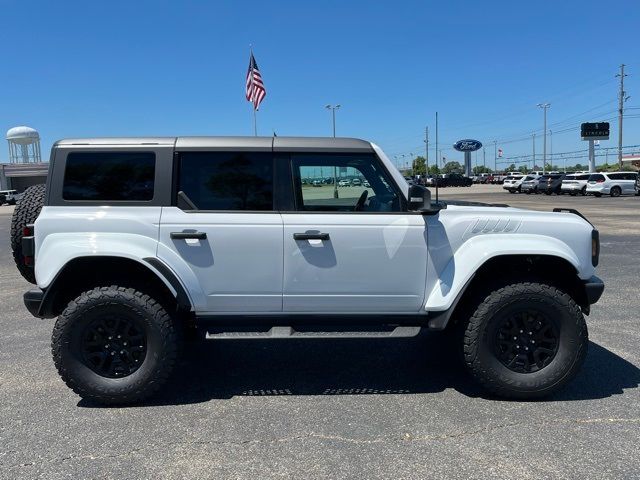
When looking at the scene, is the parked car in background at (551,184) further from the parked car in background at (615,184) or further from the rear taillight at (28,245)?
the rear taillight at (28,245)

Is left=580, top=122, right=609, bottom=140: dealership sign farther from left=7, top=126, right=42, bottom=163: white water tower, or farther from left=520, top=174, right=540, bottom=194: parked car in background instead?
left=7, top=126, right=42, bottom=163: white water tower

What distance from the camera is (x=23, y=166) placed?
81062mm

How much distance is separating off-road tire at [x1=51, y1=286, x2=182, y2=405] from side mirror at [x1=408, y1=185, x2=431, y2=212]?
1.99 metres

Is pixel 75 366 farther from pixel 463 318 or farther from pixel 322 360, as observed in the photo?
pixel 463 318

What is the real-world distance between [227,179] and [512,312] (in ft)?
7.76

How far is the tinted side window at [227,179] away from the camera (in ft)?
12.9

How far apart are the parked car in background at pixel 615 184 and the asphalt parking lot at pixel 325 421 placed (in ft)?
117

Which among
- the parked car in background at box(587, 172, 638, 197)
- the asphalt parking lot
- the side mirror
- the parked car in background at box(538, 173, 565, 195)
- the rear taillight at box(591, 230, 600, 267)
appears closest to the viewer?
the asphalt parking lot

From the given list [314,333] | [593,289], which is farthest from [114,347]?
[593,289]

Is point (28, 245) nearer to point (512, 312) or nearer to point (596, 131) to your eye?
point (512, 312)

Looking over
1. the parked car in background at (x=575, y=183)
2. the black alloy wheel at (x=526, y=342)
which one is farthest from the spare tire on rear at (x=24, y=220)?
the parked car in background at (x=575, y=183)

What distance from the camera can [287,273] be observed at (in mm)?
3859

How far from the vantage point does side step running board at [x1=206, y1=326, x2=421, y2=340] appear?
3.94 metres

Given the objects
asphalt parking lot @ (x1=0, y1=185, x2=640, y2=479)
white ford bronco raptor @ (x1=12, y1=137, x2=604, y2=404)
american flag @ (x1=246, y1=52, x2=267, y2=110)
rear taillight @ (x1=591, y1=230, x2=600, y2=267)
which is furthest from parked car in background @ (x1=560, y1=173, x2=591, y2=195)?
white ford bronco raptor @ (x1=12, y1=137, x2=604, y2=404)
